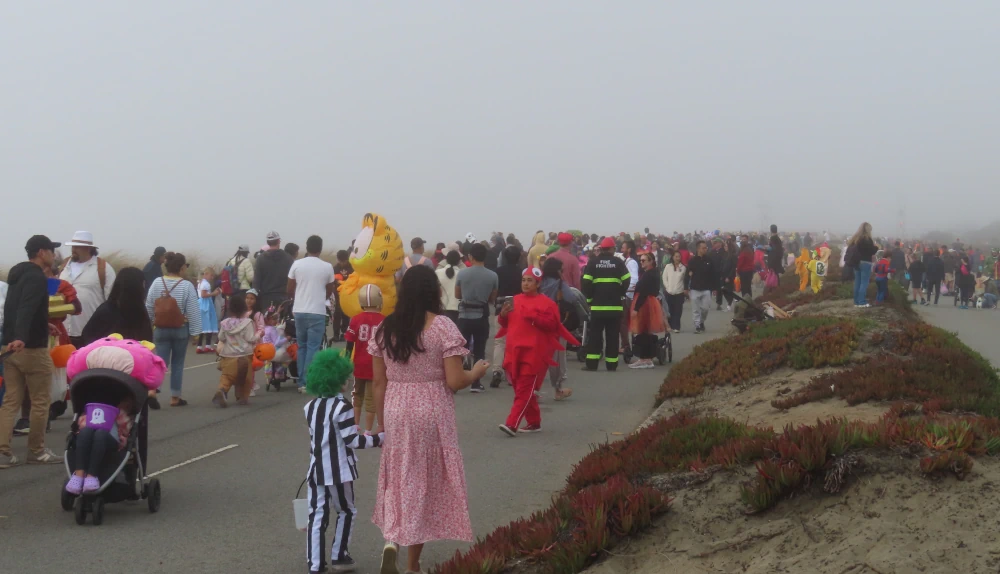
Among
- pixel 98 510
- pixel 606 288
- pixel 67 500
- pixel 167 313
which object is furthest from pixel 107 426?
pixel 606 288

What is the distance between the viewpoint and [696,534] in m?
5.50

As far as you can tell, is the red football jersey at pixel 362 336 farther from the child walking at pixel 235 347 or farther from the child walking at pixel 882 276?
the child walking at pixel 882 276

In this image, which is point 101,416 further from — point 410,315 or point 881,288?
point 881,288

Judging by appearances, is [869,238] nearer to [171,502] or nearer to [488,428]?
[488,428]

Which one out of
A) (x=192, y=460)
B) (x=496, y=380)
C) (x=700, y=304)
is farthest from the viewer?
(x=700, y=304)

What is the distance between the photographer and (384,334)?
613 cm

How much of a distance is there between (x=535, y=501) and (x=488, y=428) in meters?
3.30

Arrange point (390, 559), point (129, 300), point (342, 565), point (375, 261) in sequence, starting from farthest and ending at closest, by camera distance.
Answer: point (375, 261)
point (129, 300)
point (342, 565)
point (390, 559)

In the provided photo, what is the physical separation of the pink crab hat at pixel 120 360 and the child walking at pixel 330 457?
1.97 m

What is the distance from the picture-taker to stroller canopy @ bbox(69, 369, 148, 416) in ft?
24.6

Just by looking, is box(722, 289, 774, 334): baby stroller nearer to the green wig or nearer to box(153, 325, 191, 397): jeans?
box(153, 325, 191, 397): jeans

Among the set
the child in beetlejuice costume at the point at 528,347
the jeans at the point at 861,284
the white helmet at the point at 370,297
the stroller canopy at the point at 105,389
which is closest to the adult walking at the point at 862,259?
the jeans at the point at 861,284

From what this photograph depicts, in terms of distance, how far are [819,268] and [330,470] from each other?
888 inches

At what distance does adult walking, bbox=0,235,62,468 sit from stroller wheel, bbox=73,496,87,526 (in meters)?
2.08
